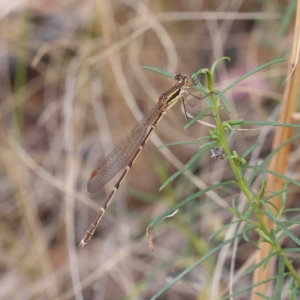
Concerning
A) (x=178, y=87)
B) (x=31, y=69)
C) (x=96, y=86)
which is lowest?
(x=178, y=87)

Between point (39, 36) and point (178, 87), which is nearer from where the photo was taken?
point (178, 87)

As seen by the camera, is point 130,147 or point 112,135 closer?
point 130,147

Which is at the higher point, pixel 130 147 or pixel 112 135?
pixel 112 135

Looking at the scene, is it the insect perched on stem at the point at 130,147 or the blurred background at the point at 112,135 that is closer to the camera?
the insect perched on stem at the point at 130,147

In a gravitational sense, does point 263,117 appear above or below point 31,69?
below

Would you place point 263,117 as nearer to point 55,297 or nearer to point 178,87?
point 178,87

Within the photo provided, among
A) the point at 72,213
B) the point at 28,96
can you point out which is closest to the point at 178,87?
the point at 72,213

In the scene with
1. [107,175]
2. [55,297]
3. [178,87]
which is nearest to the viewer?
[178,87]

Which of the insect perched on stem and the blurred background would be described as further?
the blurred background
